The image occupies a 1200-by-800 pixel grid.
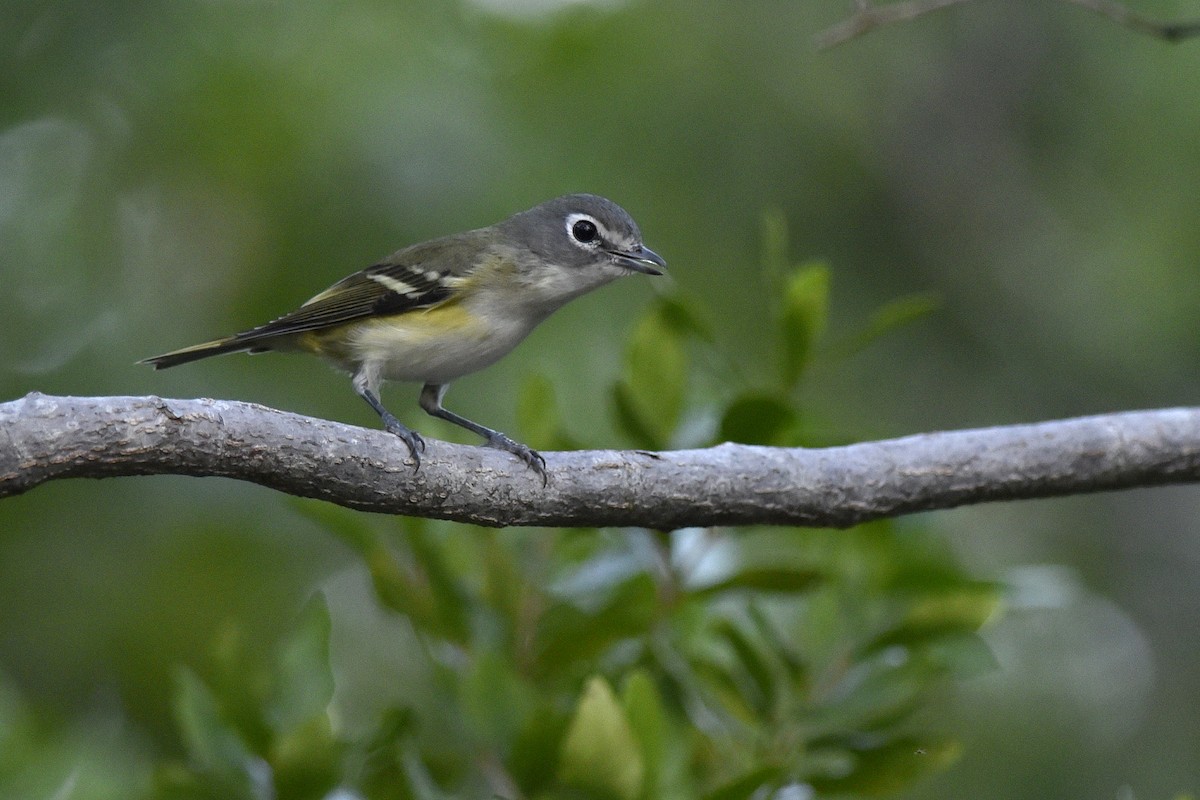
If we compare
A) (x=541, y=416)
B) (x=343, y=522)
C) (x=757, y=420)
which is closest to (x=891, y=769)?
(x=757, y=420)

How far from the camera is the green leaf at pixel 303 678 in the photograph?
269 centimetres

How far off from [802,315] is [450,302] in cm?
130

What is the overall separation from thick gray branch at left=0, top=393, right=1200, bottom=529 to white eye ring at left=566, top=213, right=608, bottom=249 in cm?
157

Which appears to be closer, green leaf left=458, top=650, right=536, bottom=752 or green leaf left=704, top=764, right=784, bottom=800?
green leaf left=704, top=764, right=784, bottom=800

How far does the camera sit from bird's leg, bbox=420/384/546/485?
2.65m

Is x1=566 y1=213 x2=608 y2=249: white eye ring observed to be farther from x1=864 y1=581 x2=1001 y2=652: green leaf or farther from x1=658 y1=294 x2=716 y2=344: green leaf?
x1=864 y1=581 x2=1001 y2=652: green leaf

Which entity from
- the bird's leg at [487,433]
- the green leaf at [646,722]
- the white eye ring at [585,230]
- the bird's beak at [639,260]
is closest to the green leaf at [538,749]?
the green leaf at [646,722]

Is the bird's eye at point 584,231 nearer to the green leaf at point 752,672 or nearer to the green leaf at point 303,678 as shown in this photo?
the green leaf at point 752,672

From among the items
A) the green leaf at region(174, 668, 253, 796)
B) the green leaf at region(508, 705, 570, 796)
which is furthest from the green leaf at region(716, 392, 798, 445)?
the green leaf at region(174, 668, 253, 796)

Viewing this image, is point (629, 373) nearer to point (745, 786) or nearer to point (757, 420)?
point (757, 420)

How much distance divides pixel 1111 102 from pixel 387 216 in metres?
3.94

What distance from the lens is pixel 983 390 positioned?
261 inches

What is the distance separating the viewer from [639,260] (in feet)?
13.4

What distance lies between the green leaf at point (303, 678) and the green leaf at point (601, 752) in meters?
0.59
